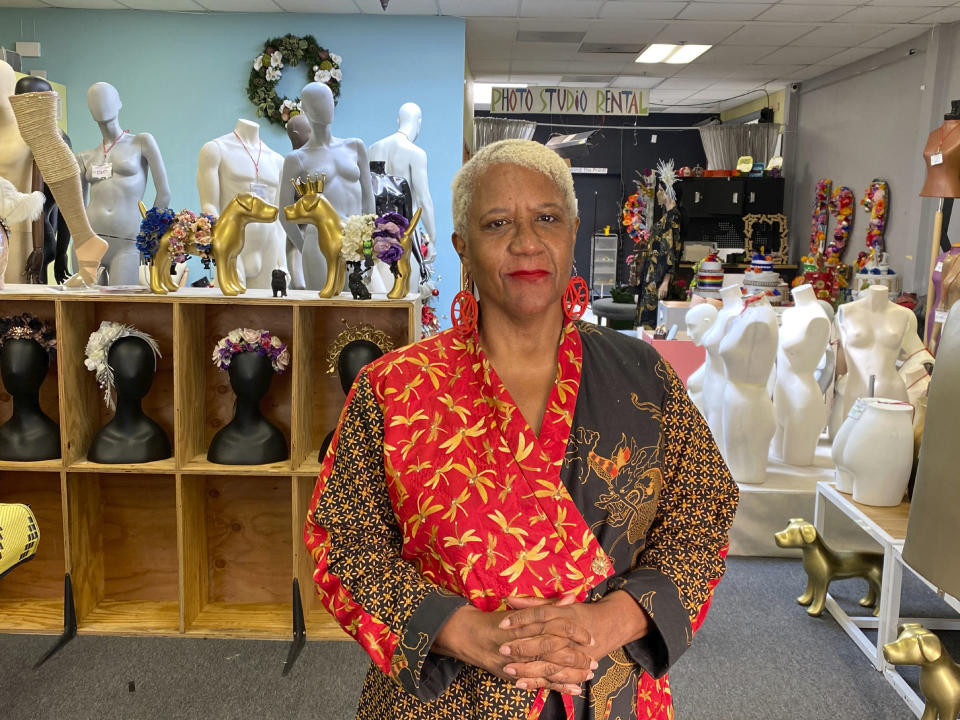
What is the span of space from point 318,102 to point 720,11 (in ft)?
12.9

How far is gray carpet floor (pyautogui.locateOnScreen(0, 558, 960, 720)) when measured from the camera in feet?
8.45

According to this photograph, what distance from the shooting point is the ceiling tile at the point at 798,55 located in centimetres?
805

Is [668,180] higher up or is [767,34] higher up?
[767,34]

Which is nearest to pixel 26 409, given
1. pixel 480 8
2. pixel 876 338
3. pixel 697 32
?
pixel 876 338

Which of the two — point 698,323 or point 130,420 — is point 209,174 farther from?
point 698,323

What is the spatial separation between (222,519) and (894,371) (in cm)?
312

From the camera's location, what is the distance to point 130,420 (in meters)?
2.95

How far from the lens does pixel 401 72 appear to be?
6.94 meters

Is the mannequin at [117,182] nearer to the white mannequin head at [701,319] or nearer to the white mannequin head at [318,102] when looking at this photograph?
the white mannequin head at [318,102]

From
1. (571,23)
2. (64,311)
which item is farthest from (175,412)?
(571,23)

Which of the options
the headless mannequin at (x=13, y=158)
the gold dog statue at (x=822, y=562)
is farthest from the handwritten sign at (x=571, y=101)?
the gold dog statue at (x=822, y=562)

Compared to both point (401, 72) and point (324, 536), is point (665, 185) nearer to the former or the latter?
point (401, 72)

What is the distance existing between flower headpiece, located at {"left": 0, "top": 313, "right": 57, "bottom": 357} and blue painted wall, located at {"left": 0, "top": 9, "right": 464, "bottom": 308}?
4407 millimetres

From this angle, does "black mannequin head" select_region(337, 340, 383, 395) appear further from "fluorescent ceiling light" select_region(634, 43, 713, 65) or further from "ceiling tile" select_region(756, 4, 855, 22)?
"fluorescent ceiling light" select_region(634, 43, 713, 65)
